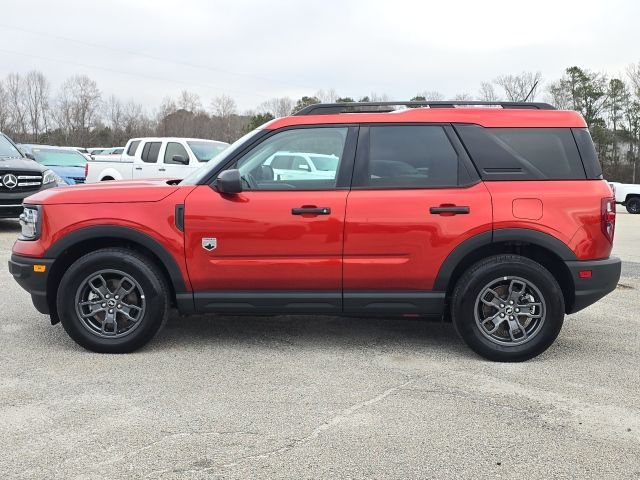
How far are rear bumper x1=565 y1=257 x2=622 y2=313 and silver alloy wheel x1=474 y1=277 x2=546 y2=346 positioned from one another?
1.00ft

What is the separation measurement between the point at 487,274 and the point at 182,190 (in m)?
2.34

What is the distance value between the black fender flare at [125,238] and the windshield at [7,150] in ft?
26.7

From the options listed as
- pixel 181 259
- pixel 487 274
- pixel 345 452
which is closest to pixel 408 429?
pixel 345 452

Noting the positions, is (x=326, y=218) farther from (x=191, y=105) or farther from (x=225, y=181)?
(x=191, y=105)

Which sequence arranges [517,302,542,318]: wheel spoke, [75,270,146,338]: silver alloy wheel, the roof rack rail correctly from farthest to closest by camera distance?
the roof rack rail, [75,270,146,338]: silver alloy wheel, [517,302,542,318]: wheel spoke

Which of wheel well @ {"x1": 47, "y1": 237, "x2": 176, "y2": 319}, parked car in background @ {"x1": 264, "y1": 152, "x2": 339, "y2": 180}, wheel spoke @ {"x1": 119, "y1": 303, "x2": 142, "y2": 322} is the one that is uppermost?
parked car in background @ {"x1": 264, "y1": 152, "x2": 339, "y2": 180}

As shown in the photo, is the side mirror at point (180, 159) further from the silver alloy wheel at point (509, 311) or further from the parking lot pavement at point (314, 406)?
the silver alloy wheel at point (509, 311)

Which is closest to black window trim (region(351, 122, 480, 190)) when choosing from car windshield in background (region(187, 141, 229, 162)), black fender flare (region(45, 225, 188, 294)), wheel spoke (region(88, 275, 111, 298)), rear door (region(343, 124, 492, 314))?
rear door (region(343, 124, 492, 314))

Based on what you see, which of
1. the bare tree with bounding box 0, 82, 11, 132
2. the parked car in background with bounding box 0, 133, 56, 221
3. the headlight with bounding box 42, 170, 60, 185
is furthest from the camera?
the bare tree with bounding box 0, 82, 11, 132

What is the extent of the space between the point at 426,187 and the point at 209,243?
164cm

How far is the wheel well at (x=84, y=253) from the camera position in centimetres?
457

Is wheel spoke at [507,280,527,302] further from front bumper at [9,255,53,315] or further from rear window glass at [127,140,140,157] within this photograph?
rear window glass at [127,140,140,157]

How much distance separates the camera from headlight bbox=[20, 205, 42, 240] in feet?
14.9

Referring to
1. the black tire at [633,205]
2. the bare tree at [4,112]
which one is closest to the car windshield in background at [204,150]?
the black tire at [633,205]
